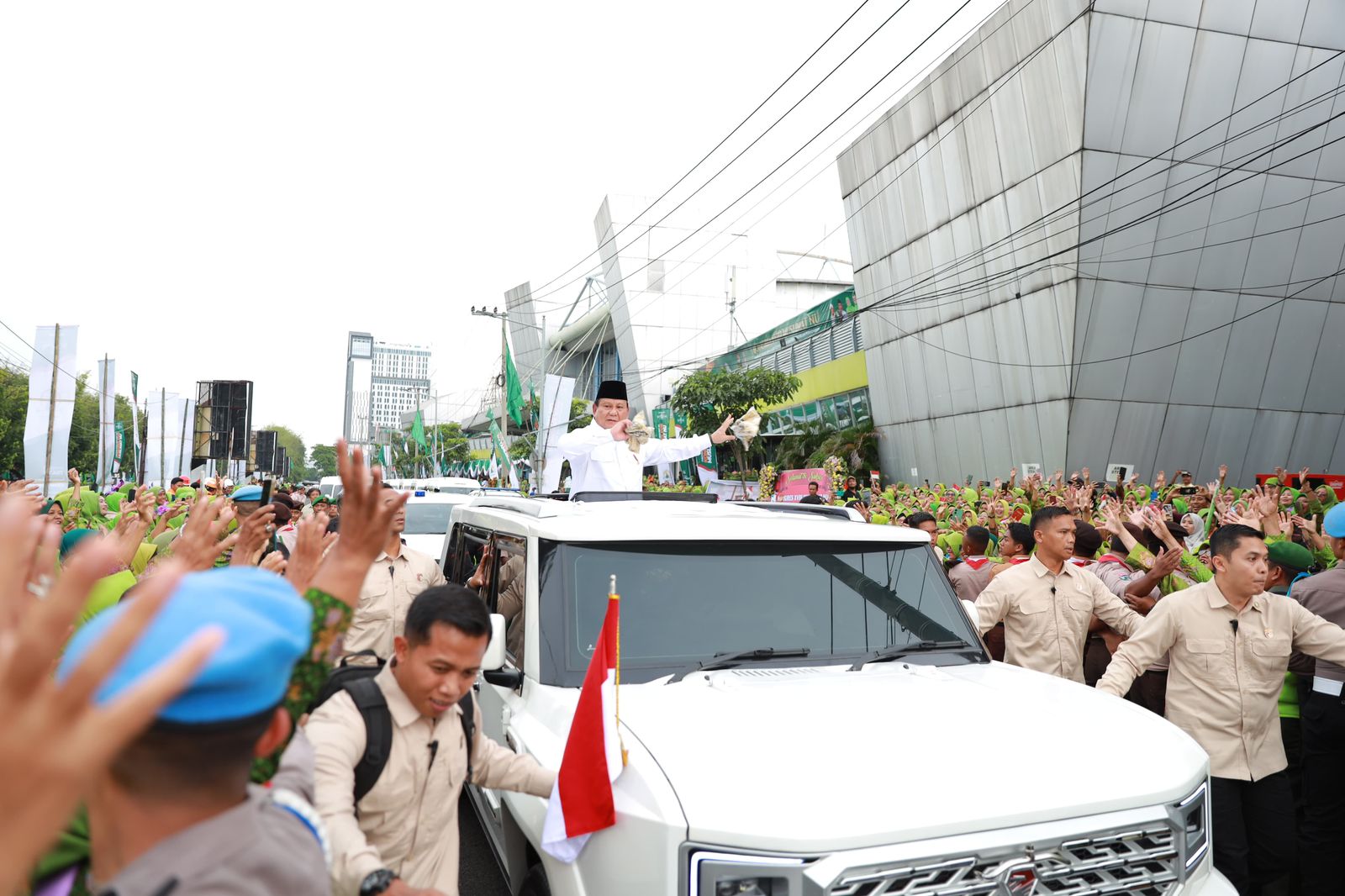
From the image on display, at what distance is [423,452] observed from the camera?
60156 mm

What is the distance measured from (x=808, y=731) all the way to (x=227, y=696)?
79.1 inches

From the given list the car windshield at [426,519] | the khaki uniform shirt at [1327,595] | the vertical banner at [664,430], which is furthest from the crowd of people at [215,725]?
the vertical banner at [664,430]

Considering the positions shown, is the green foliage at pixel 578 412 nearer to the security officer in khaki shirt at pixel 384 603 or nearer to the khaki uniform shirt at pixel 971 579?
the khaki uniform shirt at pixel 971 579

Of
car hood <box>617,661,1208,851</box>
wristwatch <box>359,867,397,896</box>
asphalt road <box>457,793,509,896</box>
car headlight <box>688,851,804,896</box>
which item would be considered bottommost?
asphalt road <box>457,793,509,896</box>

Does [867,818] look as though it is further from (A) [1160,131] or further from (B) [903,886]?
(A) [1160,131]

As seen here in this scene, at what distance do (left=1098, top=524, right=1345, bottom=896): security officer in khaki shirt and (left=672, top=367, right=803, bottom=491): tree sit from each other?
2343cm

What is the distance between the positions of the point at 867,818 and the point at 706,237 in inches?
2155

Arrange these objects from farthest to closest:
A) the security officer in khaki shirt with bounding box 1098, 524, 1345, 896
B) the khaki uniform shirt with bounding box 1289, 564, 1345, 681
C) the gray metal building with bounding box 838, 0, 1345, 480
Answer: the gray metal building with bounding box 838, 0, 1345, 480, the khaki uniform shirt with bounding box 1289, 564, 1345, 681, the security officer in khaki shirt with bounding box 1098, 524, 1345, 896

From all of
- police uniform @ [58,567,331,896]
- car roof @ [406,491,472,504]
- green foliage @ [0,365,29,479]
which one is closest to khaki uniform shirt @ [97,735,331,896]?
police uniform @ [58,567,331,896]

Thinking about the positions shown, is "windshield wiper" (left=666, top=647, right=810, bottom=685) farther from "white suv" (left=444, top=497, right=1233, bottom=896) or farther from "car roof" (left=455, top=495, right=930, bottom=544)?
"car roof" (left=455, top=495, right=930, bottom=544)

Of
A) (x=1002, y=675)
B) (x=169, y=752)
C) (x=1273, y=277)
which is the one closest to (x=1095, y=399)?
(x=1273, y=277)

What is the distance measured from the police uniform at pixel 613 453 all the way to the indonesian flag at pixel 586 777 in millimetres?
3587

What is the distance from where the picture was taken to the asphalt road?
4.45 m

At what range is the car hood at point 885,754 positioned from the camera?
2383 millimetres
